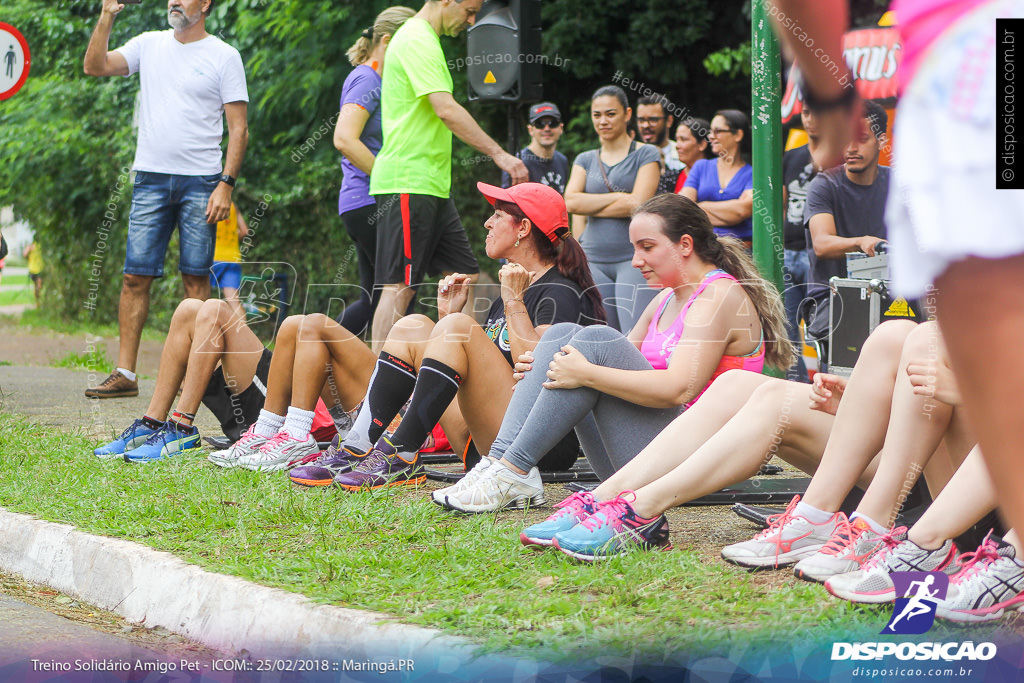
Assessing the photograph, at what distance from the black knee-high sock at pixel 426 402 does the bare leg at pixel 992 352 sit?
2648 millimetres

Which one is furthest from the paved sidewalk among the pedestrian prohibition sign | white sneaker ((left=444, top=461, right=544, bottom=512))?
the pedestrian prohibition sign

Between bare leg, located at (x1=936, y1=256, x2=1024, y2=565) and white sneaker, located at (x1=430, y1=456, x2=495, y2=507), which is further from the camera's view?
white sneaker, located at (x1=430, y1=456, x2=495, y2=507)

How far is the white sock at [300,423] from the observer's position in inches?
180

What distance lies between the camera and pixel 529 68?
22.3ft

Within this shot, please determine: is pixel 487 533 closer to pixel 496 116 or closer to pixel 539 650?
pixel 539 650

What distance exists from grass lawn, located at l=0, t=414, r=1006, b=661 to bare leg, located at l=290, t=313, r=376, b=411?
404 mm

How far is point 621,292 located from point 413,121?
5.52ft

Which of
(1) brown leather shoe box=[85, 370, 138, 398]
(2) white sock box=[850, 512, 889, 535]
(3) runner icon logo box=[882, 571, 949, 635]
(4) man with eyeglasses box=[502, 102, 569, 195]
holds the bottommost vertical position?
(1) brown leather shoe box=[85, 370, 138, 398]

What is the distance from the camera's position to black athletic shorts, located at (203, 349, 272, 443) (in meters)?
4.97

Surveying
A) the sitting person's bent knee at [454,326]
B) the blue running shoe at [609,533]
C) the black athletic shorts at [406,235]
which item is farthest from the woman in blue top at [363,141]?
the blue running shoe at [609,533]

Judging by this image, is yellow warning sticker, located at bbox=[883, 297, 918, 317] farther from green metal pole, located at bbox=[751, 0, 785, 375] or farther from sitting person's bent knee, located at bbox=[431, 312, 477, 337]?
sitting person's bent knee, located at bbox=[431, 312, 477, 337]

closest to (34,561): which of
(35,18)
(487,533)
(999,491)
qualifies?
(487,533)

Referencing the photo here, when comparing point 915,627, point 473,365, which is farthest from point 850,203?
point 915,627

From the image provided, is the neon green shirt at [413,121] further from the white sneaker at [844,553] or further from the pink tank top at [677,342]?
the white sneaker at [844,553]
